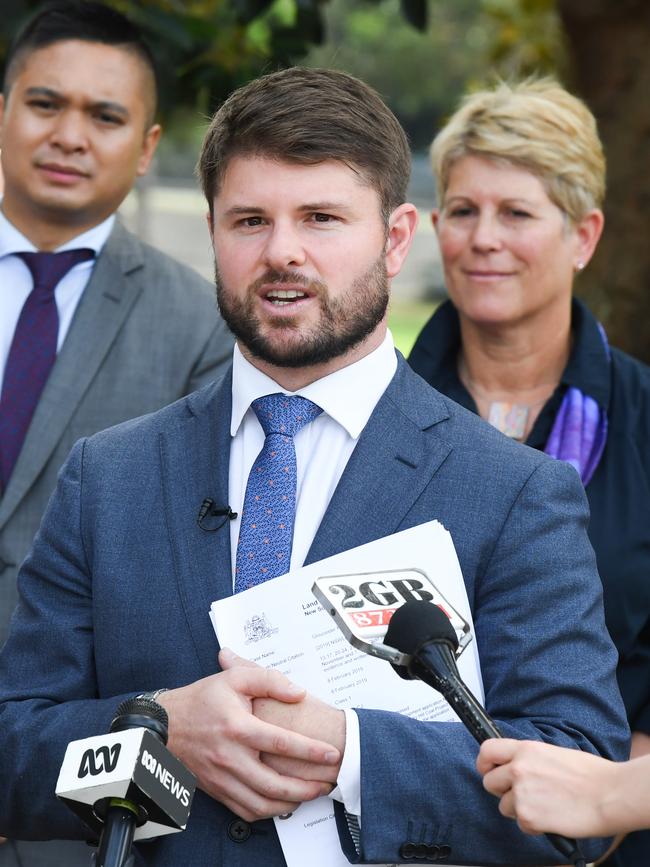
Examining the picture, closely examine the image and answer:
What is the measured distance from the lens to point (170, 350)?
13.3ft

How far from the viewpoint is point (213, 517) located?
2.73 metres

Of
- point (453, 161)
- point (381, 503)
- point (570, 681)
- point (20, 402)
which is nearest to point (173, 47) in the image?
point (453, 161)

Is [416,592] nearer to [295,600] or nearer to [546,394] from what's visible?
[295,600]

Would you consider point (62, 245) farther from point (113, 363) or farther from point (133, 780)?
point (133, 780)

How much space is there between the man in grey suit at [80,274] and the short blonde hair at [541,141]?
3.03 ft

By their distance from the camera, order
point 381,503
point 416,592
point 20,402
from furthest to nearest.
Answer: point 20,402 → point 381,503 → point 416,592

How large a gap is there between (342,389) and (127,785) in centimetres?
105

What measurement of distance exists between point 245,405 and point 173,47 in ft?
9.79

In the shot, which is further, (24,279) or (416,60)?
(416,60)

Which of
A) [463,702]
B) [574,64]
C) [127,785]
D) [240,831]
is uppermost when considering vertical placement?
[574,64]

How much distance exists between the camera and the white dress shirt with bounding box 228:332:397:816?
2.75m

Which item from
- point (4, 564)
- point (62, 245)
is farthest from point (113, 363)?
point (4, 564)

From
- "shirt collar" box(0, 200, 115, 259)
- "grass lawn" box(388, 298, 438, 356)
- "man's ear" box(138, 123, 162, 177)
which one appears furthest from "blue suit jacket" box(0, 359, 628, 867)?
"grass lawn" box(388, 298, 438, 356)

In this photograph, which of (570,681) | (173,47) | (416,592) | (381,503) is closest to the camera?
(416,592)
